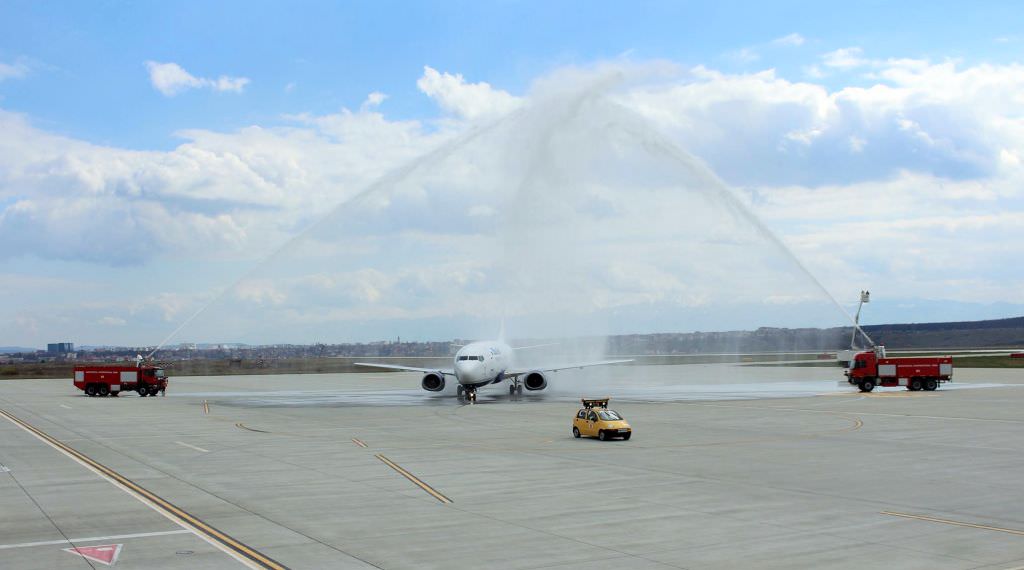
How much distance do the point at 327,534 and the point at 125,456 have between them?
56.1ft

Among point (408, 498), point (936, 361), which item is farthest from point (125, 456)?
point (936, 361)

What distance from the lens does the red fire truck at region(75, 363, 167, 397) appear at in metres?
73.1

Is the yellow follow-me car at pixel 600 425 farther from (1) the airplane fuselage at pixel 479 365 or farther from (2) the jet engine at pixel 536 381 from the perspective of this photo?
(2) the jet engine at pixel 536 381

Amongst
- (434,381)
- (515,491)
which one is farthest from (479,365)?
(515,491)

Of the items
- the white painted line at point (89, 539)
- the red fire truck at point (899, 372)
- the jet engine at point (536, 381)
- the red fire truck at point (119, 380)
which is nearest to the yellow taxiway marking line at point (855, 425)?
the jet engine at point (536, 381)

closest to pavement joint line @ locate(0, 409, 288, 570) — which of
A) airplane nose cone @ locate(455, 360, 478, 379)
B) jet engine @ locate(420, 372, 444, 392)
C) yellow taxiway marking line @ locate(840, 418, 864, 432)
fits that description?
yellow taxiway marking line @ locate(840, 418, 864, 432)

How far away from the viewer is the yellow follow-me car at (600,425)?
118ft

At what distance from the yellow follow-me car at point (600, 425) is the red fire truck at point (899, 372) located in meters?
39.7

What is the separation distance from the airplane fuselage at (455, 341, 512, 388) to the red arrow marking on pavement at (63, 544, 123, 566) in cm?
4307

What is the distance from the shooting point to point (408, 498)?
22828mm

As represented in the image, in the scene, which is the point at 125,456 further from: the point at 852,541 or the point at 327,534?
the point at 852,541

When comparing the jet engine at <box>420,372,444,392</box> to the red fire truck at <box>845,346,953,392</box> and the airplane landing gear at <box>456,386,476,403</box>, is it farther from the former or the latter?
the red fire truck at <box>845,346,953,392</box>

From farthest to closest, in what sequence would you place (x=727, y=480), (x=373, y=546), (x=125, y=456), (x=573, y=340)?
(x=573, y=340), (x=125, y=456), (x=727, y=480), (x=373, y=546)

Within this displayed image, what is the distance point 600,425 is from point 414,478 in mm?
11727
